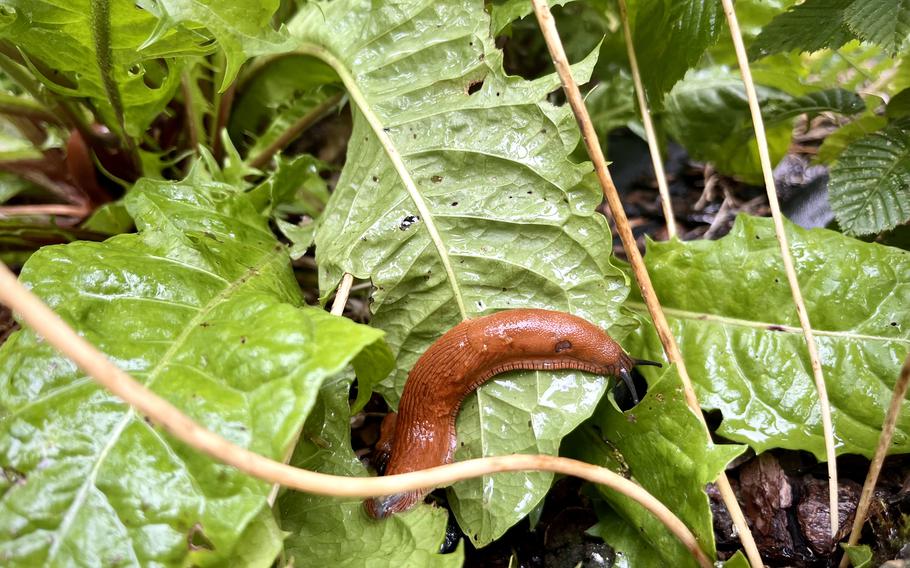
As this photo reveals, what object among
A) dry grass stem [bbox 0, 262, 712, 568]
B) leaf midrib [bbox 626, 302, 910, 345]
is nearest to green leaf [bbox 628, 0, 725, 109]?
leaf midrib [bbox 626, 302, 910, 345]

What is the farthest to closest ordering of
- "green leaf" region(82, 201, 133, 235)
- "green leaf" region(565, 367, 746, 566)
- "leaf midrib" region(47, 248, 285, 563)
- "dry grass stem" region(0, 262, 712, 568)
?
"green leaf" region(82, 201, 133, 235)
"green leaf" region(565, 367, 746, 566)
"leaf midrib" region(47, 248, 285, 563)
"dry grass stem" region(0, 262, 712, 568)

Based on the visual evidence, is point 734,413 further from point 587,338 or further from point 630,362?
point 587,338

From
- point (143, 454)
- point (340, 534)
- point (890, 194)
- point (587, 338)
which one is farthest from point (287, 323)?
point (890, 194)

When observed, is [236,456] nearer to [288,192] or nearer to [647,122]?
[288,192]

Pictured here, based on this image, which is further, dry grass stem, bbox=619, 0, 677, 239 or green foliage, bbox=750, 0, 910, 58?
dry grass stem, bbox=619, 0, 677, 239

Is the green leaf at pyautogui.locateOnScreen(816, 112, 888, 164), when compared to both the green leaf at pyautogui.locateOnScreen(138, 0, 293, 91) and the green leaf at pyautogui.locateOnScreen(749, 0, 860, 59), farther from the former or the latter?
the green leaf at pyautogui.locateOnScreen(138, 0, 293, 91)

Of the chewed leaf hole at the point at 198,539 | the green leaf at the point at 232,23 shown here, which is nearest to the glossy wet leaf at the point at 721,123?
the green leaf at the point at 232,23
